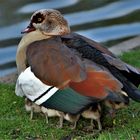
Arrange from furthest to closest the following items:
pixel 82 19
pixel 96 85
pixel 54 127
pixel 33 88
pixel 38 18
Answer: pixel 82 19 < pixel 38 18 < pixel 54 127 < pixel 33 88 < pixel 96 85

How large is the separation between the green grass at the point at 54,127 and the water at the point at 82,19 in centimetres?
253

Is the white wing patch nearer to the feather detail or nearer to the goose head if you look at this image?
the feather detail

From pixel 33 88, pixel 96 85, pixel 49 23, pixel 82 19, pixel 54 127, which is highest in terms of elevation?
pixel 49 23

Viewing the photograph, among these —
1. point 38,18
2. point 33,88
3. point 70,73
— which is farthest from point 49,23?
point 70,73

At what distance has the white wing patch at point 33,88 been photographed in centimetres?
A: 567

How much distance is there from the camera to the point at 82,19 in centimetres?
1067

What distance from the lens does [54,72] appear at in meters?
5.59

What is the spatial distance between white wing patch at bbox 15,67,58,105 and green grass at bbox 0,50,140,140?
289 mm

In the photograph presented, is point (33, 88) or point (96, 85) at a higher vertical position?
point (96, 85)

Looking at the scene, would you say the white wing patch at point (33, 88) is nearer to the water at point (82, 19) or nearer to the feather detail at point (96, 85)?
the feather detail at point (96, 85)

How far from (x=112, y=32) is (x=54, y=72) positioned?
4598mm

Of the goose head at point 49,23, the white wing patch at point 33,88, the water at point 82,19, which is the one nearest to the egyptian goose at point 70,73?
the white wing patch at point 33,88

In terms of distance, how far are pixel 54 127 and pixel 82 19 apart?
4.91 meters

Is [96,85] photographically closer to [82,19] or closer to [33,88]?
[33,88]
